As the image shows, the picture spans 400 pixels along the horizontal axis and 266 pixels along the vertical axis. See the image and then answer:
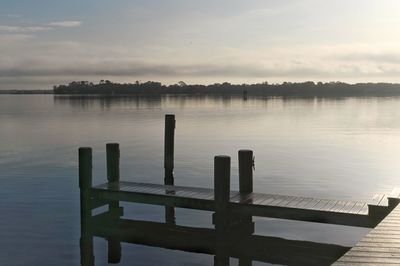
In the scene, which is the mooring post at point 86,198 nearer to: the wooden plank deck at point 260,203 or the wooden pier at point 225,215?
the wooden pier at point 225,215

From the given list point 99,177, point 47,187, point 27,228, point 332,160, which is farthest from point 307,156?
point 27,228

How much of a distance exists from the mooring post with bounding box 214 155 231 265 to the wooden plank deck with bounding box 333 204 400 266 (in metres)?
4.48

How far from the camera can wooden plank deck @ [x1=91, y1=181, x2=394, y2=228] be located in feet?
39.0

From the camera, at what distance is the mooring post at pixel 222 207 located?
13.0 metres

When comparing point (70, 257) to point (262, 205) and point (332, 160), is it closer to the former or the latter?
point (262, 205)

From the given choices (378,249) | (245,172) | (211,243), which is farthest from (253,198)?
(378,249)

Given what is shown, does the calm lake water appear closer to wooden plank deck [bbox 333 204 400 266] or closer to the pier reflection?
the pier reflection

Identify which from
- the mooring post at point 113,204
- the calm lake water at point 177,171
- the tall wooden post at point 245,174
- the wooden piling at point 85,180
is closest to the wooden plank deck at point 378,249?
the tall wooden post at point 245,174

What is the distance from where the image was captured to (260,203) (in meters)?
12.8

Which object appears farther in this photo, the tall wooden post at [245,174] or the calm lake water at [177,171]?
the calm lake water at [177,171]

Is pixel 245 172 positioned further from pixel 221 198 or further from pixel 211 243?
pixel 211 243

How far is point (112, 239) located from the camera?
1580 centimetres

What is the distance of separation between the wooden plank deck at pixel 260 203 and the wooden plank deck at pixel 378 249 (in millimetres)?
2337

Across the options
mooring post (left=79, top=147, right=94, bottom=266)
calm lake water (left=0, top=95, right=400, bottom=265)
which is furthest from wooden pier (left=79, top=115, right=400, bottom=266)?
calm lake water (left=0, top=95, right=400, bottom=265)
